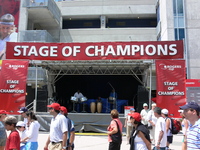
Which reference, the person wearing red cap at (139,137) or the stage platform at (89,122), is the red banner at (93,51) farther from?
the person wearing red cap at (139,137)

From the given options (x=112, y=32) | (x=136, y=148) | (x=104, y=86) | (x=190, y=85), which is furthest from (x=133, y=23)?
(x=136, y=148)

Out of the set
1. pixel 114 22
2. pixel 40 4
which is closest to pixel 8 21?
pixel 40 4

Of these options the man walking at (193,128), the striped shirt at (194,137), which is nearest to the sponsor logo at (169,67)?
the man walking at (193,128)

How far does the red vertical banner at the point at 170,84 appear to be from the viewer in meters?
10.9

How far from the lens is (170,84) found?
1102cm

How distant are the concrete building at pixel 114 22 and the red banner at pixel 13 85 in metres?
6.47

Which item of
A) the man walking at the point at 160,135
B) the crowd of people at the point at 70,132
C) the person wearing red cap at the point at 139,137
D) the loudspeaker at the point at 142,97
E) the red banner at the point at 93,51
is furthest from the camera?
the loudspeaker at the point at 142,97

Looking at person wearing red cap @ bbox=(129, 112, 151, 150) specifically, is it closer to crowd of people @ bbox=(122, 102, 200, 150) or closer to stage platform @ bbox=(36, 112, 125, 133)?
crowd of people @ bbox=(122, 102, 200, 150)

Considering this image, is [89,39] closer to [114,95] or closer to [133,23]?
[133,23]

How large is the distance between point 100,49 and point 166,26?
446 inches

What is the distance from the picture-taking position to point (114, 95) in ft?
57.3

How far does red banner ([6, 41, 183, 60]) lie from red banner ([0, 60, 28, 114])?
0.51m

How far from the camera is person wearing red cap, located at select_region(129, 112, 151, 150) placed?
3811 millimetres

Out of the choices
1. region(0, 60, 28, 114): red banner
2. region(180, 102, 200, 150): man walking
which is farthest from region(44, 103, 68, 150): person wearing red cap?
region(0, 60, 28, 114): red banner
